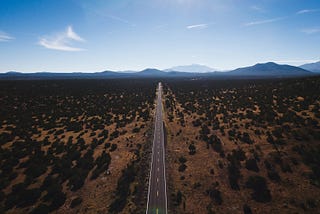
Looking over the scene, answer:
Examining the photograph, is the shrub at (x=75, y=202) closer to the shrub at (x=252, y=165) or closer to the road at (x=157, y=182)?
the road at (x=157, y=182)

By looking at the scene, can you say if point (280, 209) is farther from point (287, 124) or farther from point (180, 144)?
point (287, 124)

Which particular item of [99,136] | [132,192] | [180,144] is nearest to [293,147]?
[180,144]

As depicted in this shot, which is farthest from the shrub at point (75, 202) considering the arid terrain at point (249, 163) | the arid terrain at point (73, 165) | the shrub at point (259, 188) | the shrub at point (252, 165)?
the shrub at point (252, 165)

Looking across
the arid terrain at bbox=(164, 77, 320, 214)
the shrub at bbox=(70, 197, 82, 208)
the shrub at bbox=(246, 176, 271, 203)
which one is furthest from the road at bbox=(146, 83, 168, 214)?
the shrub at bbox=(246, 176, 271, 203)

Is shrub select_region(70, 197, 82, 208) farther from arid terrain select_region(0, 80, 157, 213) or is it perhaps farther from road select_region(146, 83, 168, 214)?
road select_region(146, 83, 168, 214)

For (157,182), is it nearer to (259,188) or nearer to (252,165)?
(259,188)

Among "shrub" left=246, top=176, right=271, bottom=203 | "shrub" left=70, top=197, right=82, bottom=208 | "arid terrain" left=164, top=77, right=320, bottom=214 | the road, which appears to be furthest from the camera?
"shrub" left=246, top=176, right=271, bottom=203

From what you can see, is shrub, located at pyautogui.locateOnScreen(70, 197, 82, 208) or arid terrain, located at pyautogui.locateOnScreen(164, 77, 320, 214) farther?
shrub, located at pyautogui.locateOnScreen(70, 197, 82, 208)

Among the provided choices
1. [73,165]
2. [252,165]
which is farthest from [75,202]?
[252,165]
